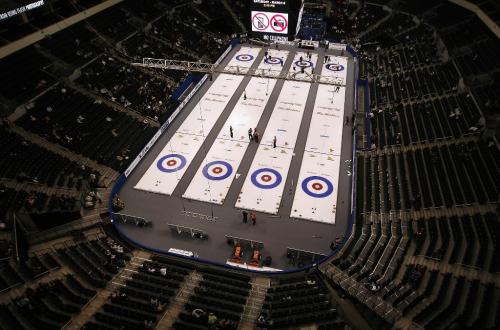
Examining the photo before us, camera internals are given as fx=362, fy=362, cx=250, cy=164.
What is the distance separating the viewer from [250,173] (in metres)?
23.6

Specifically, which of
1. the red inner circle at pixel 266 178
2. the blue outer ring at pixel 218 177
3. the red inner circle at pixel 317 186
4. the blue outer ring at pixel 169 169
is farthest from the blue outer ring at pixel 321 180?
the blue outer ring at pixel 169 169

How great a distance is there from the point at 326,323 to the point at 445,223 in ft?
27.3

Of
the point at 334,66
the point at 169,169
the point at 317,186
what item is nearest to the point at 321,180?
the point at 317,186

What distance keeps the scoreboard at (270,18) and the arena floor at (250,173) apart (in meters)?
8.45

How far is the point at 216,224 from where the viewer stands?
65.5ft

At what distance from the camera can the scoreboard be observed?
1917 centimetres

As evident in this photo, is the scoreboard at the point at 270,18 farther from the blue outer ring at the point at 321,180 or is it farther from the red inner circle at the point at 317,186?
the red inner circle at the point at 317,186

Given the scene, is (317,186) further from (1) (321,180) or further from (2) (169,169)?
(2) (169,169)

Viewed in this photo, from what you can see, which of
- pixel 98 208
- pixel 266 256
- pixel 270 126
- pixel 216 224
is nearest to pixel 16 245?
pixel 98 208

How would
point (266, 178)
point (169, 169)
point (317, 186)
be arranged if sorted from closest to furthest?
point (317, 186) → point (266, 178) → point (169, 169)

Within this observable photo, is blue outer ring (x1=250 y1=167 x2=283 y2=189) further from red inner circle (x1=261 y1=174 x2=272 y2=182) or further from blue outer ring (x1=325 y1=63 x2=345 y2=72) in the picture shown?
blue outer ring (x1=325 y1=63 x2=345 y2=72)

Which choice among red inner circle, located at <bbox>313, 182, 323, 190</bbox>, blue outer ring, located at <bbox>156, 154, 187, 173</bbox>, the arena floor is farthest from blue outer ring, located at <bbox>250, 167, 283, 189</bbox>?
blue outer ring, located at <bbox>156, 154, 187, 173</bbox>

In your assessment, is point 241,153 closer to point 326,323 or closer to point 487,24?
point 326,323

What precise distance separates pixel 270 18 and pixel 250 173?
31.0ft
